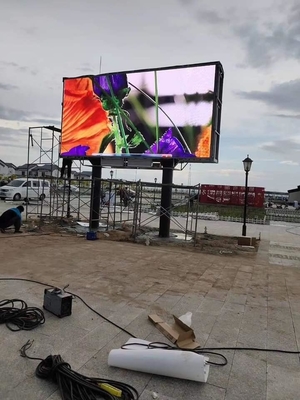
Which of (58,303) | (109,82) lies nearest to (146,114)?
(109,82)

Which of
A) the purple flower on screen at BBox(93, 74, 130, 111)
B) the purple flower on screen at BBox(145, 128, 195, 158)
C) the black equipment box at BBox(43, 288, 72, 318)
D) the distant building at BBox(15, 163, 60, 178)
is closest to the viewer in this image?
the black equipment box at BBox(43, 288, 72, 318)

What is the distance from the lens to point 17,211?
11.3 metres

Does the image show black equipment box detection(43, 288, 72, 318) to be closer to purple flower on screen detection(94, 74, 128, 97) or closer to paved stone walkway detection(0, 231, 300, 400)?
paved stone walkway detection(0, 231, 300, 400)

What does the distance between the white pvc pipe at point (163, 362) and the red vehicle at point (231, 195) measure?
33403 millimetres

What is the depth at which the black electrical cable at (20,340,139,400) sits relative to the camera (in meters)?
2.50

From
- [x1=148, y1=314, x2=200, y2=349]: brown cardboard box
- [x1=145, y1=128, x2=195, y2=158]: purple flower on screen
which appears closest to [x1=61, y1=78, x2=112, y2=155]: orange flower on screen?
[x1=145, y1=128, x2=195, y2=158]: purple flower on screen

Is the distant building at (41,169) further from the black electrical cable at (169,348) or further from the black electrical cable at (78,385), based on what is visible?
the black electrical cable at (78,385)

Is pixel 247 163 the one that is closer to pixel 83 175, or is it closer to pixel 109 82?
pixel 109 82

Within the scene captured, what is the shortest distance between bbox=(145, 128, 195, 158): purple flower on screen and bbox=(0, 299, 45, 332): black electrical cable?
7.91 meters

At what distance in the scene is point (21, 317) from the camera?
12.6 feet

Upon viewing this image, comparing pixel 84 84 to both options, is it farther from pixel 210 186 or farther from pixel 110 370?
pixel 210 186

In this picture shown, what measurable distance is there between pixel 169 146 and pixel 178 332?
26.9ft

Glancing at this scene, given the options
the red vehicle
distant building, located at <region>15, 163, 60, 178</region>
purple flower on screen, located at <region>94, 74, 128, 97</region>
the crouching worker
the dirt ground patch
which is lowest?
the dirt ground patch

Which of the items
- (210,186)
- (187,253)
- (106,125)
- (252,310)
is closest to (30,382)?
(252,310)
